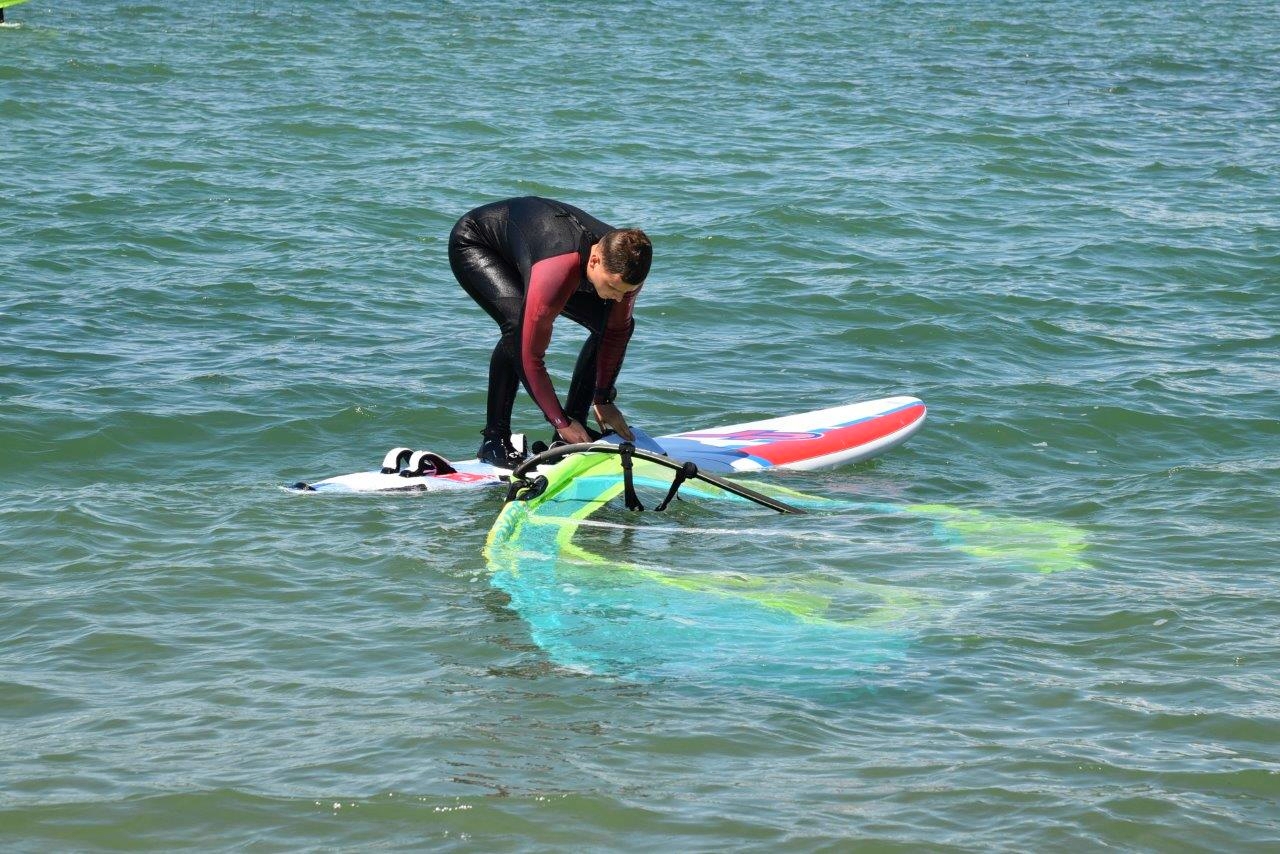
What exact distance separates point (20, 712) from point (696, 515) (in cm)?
328

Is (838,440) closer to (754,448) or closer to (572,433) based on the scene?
(754,448)

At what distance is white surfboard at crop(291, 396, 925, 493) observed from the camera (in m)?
7.46

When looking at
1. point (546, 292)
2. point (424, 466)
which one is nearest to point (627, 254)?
point (546, 292)

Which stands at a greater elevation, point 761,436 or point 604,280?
point 604,280

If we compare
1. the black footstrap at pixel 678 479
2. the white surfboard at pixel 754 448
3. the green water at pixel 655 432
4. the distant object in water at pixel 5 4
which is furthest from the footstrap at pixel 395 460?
the distant object in water at pixel 5 4

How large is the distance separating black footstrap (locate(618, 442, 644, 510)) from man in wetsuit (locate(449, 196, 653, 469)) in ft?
0.95

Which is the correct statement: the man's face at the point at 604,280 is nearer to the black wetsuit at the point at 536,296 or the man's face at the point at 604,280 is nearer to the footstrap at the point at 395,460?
the black wetsuit at the point at 536,296

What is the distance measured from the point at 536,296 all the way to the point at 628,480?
2.98 feet

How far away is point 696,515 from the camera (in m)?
7.15

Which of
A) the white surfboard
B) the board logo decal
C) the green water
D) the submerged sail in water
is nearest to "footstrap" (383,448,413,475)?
the white surfboard

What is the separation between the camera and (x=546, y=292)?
21.6 feet

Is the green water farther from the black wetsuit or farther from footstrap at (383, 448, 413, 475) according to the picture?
A: the black wetsuit

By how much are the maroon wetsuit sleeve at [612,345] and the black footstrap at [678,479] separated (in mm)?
566

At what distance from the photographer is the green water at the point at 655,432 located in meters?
4.34
